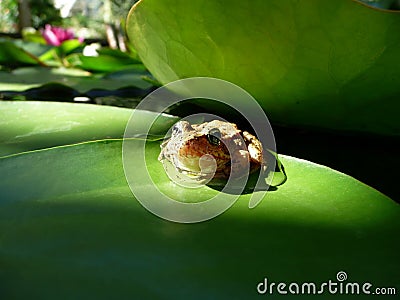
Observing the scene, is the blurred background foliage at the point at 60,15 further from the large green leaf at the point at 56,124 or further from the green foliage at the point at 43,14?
the large green leaf at the point at 56,124

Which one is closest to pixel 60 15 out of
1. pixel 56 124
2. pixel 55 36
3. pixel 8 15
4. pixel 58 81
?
pixel 8 15

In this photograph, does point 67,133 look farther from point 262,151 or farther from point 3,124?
point 262,151

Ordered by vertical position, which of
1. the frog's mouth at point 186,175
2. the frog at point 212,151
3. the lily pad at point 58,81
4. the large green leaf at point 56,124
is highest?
the lily pad at point 58,81

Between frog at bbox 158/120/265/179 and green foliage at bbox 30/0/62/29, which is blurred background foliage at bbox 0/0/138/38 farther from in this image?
frog at bbox 158/120/265/179

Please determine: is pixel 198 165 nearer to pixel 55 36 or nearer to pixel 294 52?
pixel 294 52

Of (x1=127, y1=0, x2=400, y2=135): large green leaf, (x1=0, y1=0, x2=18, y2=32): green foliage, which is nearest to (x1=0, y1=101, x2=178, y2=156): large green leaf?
(x1=127, y1=0, x2=400, y2=135): large green leaf

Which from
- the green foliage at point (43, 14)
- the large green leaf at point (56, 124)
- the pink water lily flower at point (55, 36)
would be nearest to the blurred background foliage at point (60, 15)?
the green foliage at point (43, 14)
